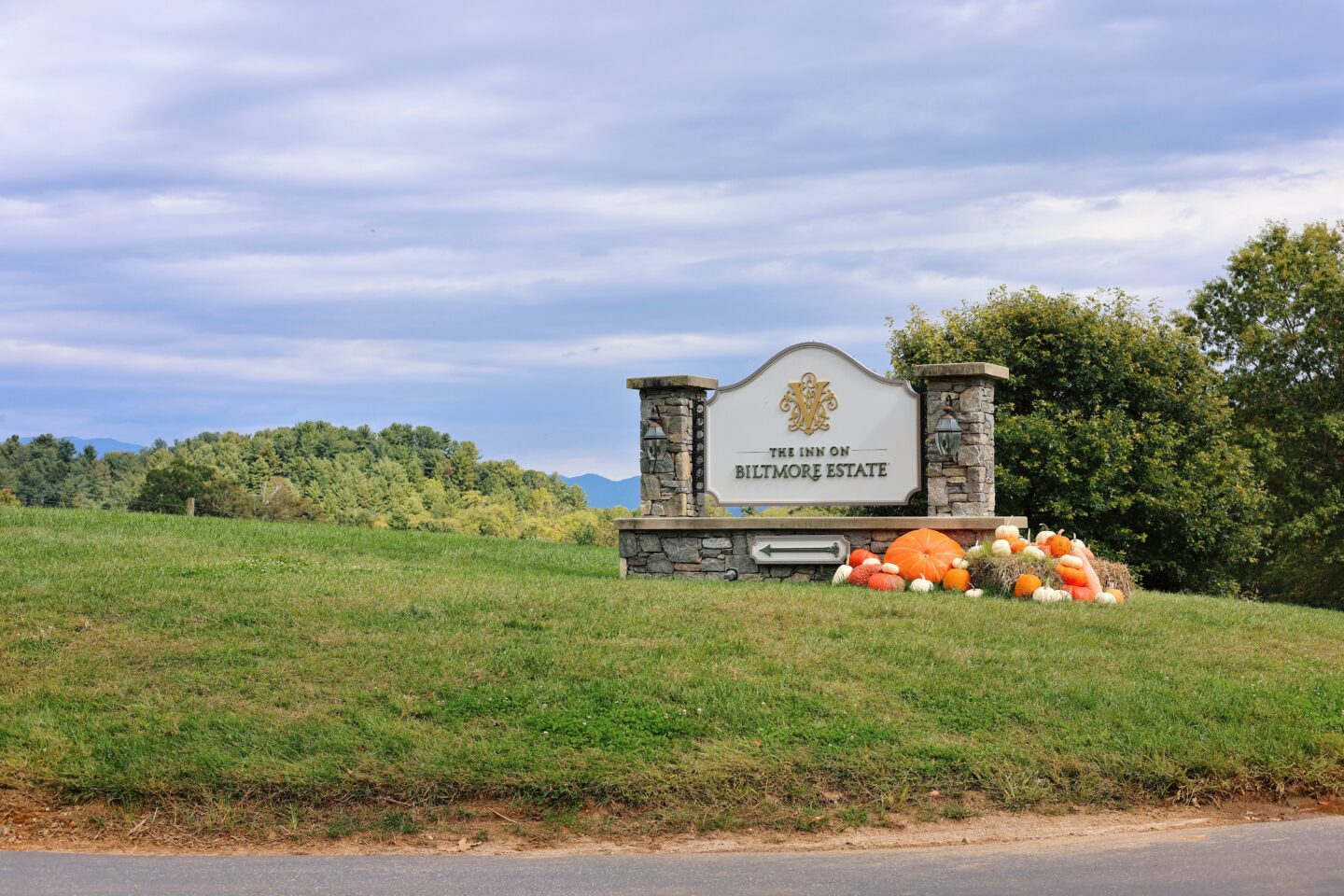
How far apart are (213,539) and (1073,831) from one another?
1338cm

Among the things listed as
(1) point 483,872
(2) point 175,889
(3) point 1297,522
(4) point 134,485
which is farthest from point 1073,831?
(4) point 134,485

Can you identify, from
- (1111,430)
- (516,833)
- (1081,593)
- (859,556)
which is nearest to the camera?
(516,833)

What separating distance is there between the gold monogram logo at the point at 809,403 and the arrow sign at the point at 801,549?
1.41 m

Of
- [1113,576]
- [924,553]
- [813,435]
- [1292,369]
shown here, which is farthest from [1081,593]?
[1292,369]

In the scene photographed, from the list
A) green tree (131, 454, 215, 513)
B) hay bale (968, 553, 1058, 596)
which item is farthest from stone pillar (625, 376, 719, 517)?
green tree (131, 454, 215, 513)

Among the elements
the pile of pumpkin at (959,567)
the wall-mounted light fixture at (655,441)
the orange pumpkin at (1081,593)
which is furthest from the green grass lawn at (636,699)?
the wall-mounted light fixture at (655,441)

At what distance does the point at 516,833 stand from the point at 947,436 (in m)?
8.88

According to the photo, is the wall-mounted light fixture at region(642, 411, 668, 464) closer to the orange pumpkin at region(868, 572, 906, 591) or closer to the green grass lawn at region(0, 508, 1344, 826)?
the orange pumpkin at region(868, 572, 906, 591)

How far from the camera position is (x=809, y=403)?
15.0 metres

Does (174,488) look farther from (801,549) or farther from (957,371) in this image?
(957,371)

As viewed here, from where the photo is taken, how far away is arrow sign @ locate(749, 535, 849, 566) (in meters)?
14.4

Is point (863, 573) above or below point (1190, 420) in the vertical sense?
below

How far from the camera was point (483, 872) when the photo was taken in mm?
6281

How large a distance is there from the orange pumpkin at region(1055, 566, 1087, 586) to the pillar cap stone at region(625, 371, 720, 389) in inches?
197
